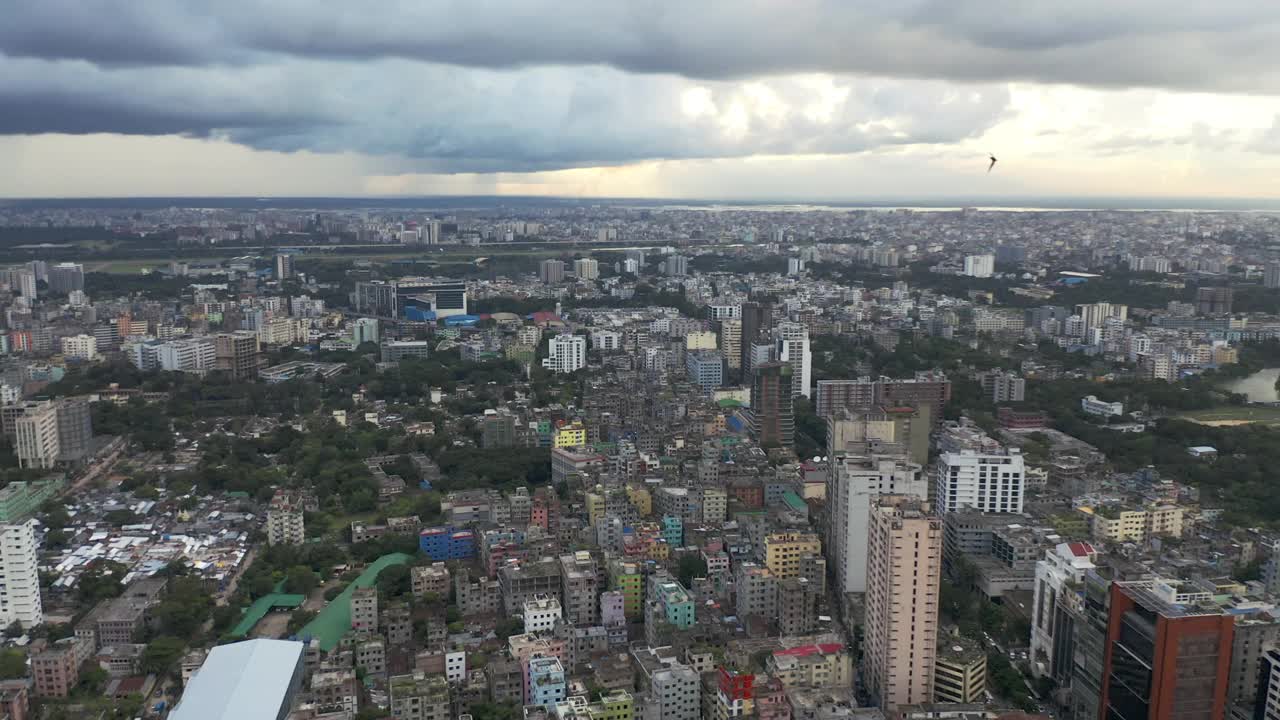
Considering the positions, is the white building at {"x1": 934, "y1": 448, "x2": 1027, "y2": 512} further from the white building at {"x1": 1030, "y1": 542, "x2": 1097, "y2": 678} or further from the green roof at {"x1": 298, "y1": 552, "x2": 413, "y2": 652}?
the green roof at {"x1": 298, "y1": 552, "x2": 413, "y2": 652}

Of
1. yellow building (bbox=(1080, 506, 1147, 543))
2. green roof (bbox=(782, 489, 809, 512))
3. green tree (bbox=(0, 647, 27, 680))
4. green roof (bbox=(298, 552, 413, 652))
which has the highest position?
yellow building (bbox=(1080, 506, 1147, 543))

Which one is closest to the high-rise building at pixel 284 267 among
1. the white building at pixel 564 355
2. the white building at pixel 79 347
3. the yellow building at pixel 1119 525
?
the white building at pixel 79 347

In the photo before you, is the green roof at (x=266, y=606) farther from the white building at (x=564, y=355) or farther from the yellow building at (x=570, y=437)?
the white building at (x=564, y=355)

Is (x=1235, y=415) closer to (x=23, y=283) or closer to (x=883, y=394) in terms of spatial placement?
(x=883, y=394)

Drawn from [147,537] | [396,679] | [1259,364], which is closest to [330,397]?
[147,537]

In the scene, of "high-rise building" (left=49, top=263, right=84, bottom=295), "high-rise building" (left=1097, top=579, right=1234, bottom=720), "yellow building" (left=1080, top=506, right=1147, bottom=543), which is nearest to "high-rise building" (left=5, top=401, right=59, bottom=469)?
"yellow building" (left=1080, top=506, right=1147, bottom=543)

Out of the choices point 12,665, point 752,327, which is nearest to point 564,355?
point 752,327
